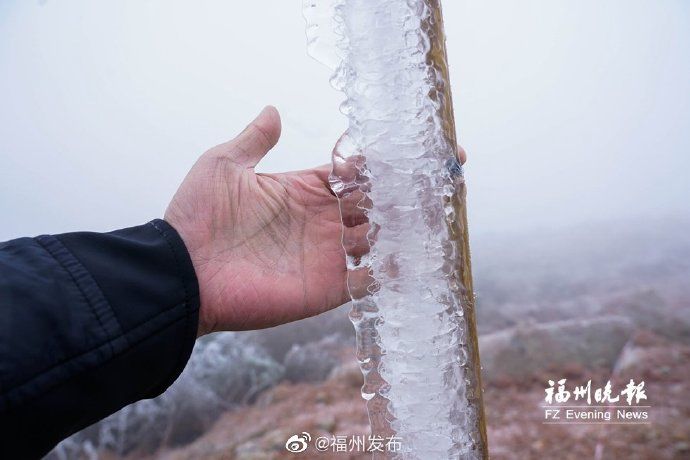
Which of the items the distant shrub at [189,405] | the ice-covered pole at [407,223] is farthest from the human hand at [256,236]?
the distant shrub at [189,405]

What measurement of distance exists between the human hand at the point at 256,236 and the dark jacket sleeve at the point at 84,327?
9cm

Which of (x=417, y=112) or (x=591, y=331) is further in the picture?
(x=591, y=331)

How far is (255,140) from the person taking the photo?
826mm

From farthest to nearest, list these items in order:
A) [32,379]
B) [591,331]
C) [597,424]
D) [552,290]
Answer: [552,290] → [591,331] → [597,424] → [32,379]

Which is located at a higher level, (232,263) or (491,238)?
(232,263)

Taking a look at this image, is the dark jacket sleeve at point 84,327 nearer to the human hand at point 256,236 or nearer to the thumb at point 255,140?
the human hand at point 256,236

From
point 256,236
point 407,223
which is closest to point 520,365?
point 256,236

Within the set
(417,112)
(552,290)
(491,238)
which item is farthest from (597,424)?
(417,112)

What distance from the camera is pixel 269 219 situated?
80cm

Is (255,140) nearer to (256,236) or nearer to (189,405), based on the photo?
(256,236)

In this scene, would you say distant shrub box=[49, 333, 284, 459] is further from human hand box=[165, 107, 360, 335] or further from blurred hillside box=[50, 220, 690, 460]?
human hand box=[165, 107, 360, 335]

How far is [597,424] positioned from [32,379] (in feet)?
5.55

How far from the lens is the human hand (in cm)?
72

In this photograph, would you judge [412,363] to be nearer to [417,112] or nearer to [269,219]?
[417,112]
